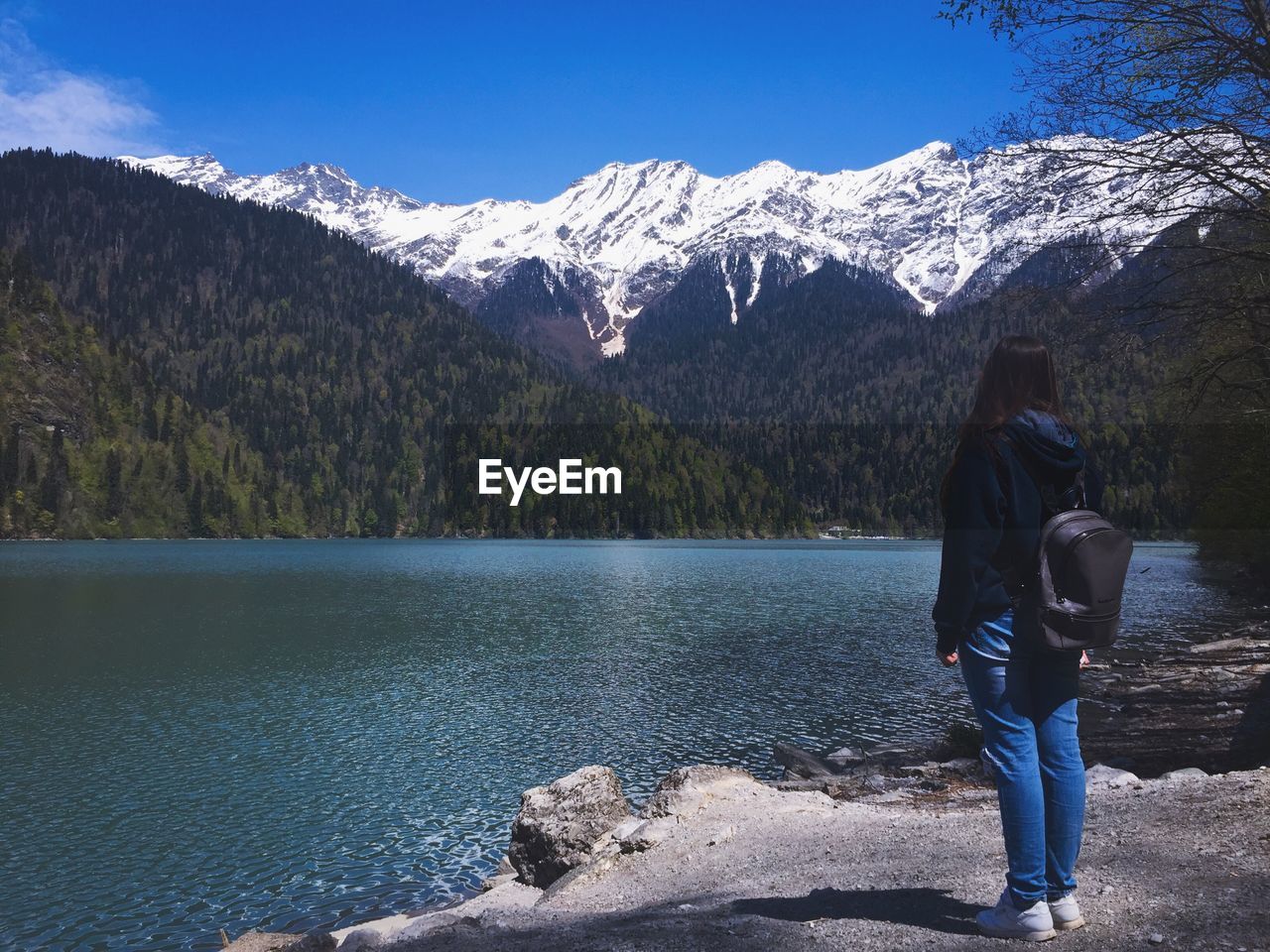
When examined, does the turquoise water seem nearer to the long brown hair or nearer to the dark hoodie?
the dark hoodie

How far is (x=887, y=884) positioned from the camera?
29.7 ft

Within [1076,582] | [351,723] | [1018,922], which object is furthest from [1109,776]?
[351,723]

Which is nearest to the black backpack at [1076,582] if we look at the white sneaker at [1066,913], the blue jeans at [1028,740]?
the blue jeans at [1028,740]

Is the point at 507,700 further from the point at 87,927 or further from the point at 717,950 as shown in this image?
the point at 717,950

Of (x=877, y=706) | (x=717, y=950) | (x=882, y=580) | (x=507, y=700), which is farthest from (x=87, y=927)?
(x=882, y=580)

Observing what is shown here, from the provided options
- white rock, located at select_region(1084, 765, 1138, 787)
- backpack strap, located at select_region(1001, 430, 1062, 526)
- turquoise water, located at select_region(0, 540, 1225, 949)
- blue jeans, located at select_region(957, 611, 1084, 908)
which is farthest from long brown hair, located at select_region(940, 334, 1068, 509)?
turquoise water, located at select_region(0, 540, 1225, 949)

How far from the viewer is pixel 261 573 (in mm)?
109750

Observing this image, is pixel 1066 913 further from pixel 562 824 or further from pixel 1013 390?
pixel 562 824

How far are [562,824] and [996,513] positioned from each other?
10.7 m

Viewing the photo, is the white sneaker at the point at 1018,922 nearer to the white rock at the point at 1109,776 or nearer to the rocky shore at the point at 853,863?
the rocky shore at the point at 853,863

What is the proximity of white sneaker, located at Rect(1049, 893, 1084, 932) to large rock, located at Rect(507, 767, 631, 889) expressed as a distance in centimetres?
886

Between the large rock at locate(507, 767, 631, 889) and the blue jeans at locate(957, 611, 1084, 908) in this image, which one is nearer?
the blue jeans at locate(957, 611, 1084, 908)

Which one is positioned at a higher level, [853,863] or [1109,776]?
[853,863]

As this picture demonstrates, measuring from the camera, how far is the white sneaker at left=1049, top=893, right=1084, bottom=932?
6.69 m
